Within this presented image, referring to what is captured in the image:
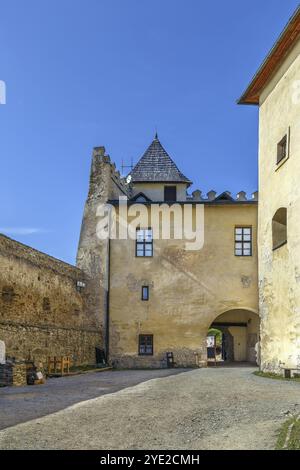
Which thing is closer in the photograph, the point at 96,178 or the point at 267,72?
the point at 267,72

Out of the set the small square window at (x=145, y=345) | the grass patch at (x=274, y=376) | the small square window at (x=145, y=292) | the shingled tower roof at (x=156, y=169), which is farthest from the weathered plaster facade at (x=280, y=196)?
the shingled tower roof at (x=156, y=169)

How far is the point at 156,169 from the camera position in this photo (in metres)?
31.6

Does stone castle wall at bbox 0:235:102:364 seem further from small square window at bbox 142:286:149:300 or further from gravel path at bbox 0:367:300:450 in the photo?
gravel path at bbox 0:367:300:450

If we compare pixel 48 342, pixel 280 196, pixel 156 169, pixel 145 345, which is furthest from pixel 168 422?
pixel 156 169

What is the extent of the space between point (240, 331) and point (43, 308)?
14503 millimetres

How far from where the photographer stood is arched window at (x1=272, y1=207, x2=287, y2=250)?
16.8 m

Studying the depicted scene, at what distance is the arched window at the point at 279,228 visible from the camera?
1684cm

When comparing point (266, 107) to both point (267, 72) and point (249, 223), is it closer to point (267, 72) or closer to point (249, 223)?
point (267, 72)

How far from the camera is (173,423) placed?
8.17m

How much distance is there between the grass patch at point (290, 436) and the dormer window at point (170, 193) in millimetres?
23349

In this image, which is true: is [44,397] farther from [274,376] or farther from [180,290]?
[180,290]

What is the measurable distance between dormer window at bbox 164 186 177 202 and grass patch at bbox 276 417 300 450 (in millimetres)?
23349
